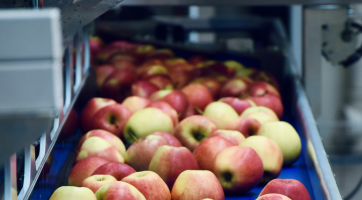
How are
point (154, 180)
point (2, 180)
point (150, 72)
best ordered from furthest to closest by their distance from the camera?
point (150, 72) → point (154, 180) → point (2, 180)

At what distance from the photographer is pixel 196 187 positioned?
81cm

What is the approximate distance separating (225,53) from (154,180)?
124 cm

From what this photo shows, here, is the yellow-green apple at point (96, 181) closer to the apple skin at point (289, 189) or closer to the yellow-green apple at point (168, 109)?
the apple skin at point (289, 189)

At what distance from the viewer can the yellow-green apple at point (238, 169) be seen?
910 mm

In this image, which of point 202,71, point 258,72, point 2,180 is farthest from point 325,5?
point 2,180

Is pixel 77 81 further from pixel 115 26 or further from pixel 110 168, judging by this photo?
pixel 115 26

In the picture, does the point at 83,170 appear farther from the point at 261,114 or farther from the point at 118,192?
the point at 261,114

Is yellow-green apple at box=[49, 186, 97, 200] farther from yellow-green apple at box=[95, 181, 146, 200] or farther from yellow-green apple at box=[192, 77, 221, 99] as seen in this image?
yellow-green apple at box=[192, 77, 221, 99]

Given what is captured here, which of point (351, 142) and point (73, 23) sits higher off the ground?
point (73, 23)

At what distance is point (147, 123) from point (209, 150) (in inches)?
10.0

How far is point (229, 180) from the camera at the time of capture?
3.04 ft

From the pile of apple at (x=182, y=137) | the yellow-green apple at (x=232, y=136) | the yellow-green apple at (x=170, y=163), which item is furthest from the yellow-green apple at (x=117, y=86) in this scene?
the yellow-green apple at (x=170, y=163)

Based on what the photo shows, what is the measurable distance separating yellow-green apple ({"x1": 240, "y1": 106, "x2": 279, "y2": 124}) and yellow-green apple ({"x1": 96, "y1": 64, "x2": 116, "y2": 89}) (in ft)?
1.81

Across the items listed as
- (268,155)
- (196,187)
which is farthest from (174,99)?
(196,187)
